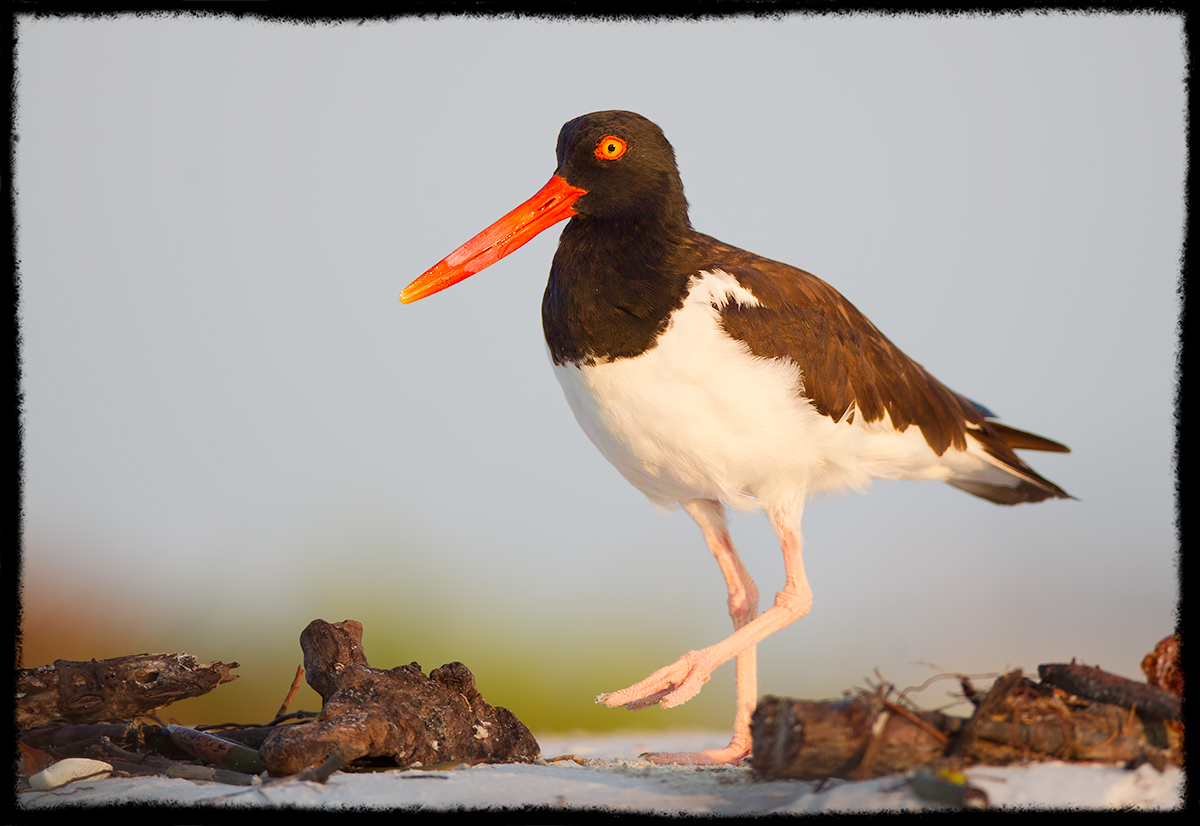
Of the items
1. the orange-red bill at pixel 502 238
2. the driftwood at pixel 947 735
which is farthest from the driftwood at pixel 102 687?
the driftwood at pixel 947 735

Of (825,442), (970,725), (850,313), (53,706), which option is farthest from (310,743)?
(850,313)

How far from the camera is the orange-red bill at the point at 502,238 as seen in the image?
3.84 m

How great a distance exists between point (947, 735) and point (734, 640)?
1.00m

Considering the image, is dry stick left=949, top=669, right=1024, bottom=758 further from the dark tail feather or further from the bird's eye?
the bird's eye

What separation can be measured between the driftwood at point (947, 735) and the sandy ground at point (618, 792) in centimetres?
5

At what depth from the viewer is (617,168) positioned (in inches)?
148

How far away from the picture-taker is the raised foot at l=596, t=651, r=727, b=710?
3.33 m

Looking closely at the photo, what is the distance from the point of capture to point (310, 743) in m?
2.95

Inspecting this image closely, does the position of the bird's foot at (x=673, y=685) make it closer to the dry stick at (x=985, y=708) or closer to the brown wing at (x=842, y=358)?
the dry stick at (x=985, y=708)

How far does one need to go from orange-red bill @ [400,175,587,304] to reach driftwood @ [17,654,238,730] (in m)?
1.61

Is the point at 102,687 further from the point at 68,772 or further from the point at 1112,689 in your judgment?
the point at 1112,689

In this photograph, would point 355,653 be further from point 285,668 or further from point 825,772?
point 285,668

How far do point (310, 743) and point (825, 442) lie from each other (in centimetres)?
215

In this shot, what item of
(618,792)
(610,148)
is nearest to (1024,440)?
(610,148)
